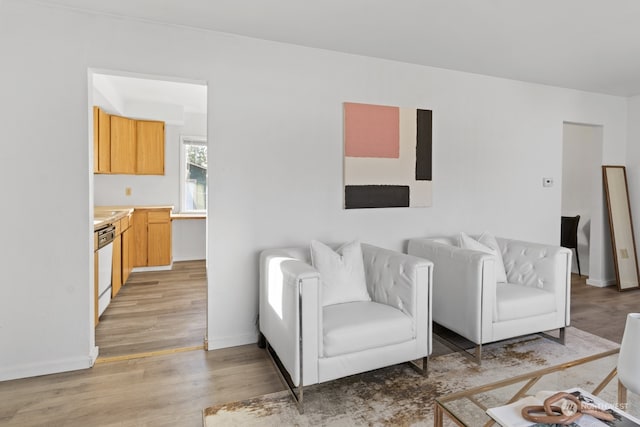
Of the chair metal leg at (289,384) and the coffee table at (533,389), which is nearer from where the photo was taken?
the coffee table at (533,389)

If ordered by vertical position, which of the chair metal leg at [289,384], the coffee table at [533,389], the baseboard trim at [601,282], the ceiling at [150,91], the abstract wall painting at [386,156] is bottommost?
the chair metal leg at [289,384]

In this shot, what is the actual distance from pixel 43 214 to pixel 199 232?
12.2 ft

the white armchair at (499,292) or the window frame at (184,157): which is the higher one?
the window frame at (184,157)

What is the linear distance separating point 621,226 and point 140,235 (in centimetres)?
634

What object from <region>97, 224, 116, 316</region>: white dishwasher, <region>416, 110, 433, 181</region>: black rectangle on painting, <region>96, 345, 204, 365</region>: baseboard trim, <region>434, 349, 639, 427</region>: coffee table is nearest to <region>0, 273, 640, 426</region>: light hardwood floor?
<region>96, 345, 204, 365</region>: baseboard trim

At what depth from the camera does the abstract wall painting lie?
10.7 feet

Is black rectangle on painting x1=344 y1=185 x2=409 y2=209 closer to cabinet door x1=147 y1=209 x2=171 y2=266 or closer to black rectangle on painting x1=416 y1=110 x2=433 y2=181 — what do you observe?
black rectangle on painting x1=416 y1=110 x2=433 y2=181

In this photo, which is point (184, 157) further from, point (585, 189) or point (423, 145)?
point (585, 189)

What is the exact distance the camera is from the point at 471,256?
263 cm

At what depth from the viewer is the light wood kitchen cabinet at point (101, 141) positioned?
4.55m

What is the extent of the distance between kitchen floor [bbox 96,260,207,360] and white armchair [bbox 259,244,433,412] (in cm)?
85

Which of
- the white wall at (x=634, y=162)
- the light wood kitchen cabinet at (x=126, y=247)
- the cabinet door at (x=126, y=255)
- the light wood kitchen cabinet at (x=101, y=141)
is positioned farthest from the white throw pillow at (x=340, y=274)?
the white wall at (x=634, y=162)

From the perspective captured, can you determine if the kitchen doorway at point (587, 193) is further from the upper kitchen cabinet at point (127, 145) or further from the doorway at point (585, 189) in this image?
the upper kitchen cabinet at point (127, 145)

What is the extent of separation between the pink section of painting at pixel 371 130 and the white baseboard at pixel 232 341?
5.58ft
